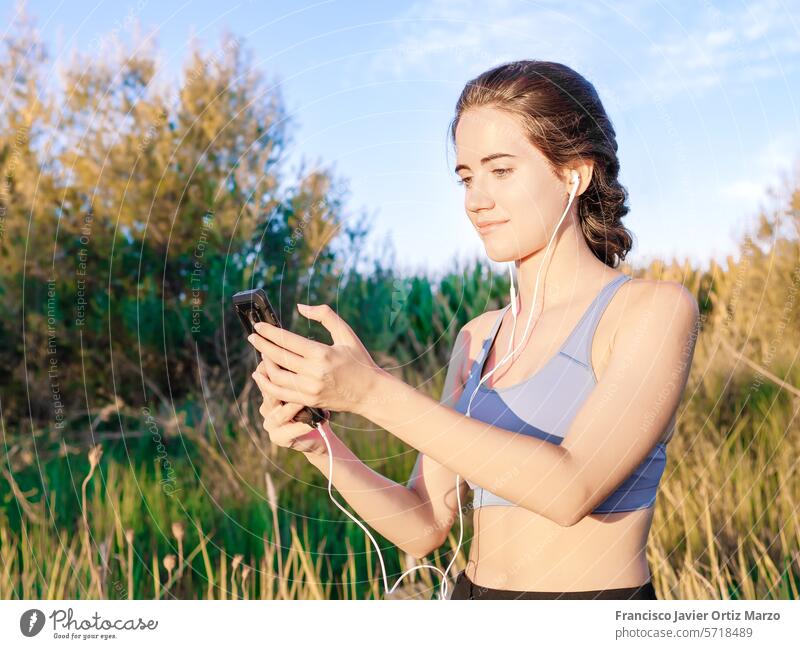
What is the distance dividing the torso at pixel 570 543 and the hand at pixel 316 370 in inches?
21.4

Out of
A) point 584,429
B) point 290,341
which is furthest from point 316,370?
point 584,429

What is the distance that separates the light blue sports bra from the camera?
1807 mm

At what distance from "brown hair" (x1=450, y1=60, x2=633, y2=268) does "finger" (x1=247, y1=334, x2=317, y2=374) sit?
815 millimetres

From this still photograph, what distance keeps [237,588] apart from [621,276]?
2.09 meters

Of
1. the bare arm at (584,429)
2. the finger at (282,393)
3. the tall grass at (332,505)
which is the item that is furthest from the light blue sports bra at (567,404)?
the tall grass at (332,505)

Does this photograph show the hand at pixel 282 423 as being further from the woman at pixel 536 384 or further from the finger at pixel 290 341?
the finger at pixel 290 341

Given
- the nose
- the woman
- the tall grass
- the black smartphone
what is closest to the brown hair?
the woman

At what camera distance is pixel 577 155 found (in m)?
2.04

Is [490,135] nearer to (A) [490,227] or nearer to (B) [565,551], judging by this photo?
(A) [490,227]

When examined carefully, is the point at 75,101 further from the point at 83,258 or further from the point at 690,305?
the point at 690,305

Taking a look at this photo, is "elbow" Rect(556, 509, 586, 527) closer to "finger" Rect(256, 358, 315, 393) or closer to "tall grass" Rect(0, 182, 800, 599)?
"finger" Rect(256, 358, 315, 393)
